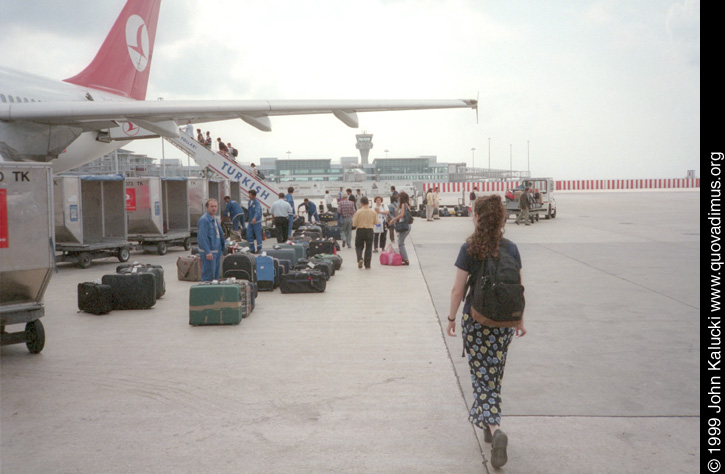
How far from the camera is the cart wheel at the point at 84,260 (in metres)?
16.4

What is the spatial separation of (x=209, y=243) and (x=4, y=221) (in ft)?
14.2

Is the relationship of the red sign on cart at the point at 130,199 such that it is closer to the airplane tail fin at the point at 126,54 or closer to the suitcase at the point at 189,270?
the airplane tail fin at the point at 126,54

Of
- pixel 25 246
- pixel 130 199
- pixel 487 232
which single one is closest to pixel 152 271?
pixel 25 246

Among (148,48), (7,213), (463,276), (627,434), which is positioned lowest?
(627,434)

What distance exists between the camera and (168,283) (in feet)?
45.4

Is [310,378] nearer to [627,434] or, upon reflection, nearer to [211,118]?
[627,434]

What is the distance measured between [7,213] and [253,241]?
12.3m

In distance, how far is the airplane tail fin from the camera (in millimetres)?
20906

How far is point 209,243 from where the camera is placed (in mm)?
11406

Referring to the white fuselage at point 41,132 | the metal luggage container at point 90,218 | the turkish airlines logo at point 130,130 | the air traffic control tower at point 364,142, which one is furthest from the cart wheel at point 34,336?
the air traffic control tower at point 364,142

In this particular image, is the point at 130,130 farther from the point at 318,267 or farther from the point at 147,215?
the point at 318,267
